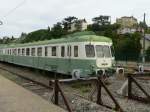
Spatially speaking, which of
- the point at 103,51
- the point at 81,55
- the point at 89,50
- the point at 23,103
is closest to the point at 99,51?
the point at 103,51

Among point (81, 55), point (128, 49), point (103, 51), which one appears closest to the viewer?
point (81, 55)

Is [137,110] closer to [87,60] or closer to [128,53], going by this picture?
[87,60]

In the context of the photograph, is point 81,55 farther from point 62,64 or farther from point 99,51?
point 62,64

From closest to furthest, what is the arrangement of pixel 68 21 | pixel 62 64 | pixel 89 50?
pixel 89 50 < pixel 62 64 < pixel 68 21

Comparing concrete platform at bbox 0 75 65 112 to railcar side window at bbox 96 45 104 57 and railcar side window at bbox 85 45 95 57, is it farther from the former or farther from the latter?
railcar side window at bbox 96 45 104 57

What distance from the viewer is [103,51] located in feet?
67.2

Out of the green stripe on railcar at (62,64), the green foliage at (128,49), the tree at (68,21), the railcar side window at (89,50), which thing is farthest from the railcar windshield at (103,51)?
the tree at (68,21)

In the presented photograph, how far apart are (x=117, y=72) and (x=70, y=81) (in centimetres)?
1020

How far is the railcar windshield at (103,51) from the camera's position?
66.1 feet

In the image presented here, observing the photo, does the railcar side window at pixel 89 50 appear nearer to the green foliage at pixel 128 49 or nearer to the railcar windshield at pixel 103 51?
the railcar windshield at pixel 103 51

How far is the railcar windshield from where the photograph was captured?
2016 centimetres

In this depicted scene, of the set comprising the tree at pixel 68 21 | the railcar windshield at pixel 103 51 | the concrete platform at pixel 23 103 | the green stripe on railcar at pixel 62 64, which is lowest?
the concrete platform at pixel 23 103

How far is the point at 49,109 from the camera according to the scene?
10523mm

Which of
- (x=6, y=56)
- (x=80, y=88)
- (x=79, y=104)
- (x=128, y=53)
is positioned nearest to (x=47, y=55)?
(x=80, y=88)
